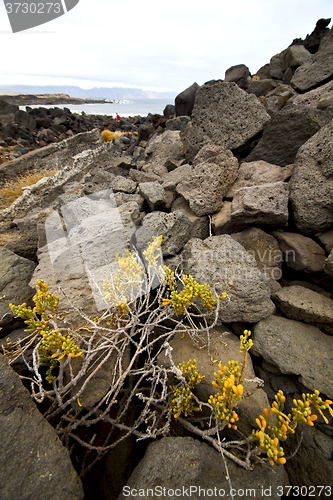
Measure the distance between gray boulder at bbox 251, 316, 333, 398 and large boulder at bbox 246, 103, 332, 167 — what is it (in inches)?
76.9

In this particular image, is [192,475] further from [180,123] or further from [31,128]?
[31,128]

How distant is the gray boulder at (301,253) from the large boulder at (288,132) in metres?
1.17

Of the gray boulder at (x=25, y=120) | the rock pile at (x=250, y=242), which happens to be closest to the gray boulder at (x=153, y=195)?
the rock pile at (x=250, y=242)

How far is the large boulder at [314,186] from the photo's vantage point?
6.33 ft

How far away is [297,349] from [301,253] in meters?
0.77

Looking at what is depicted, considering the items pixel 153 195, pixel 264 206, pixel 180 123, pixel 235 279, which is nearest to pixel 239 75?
pixel 180 123

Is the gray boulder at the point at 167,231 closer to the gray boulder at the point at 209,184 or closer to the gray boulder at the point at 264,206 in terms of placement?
the gray boulder at the point at 209,184

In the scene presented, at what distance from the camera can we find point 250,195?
81.5 inches

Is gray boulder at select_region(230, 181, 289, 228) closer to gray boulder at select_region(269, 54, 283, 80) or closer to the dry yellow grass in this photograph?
the dry yellow grass

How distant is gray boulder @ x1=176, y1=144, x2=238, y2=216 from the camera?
249 cm

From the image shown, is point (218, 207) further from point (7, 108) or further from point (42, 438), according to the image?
point (7, 108)

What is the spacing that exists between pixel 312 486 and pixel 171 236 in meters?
1.93

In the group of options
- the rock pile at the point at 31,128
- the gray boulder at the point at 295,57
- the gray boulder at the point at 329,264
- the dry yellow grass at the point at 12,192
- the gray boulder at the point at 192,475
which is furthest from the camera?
the rock pile at the point at 31,128

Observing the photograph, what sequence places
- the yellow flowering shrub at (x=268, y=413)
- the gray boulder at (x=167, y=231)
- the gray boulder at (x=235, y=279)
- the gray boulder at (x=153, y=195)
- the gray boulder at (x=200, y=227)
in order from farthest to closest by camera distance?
1. the gray boulder at (x=153, y=195)
2. the gray boulder at (x=200, y=227)
3. the gray boulder at (x=167, y=231)
4. the gray boulder at (x=235, y=279)
5. the yellow flowering shrub at (x=268, y=413)
